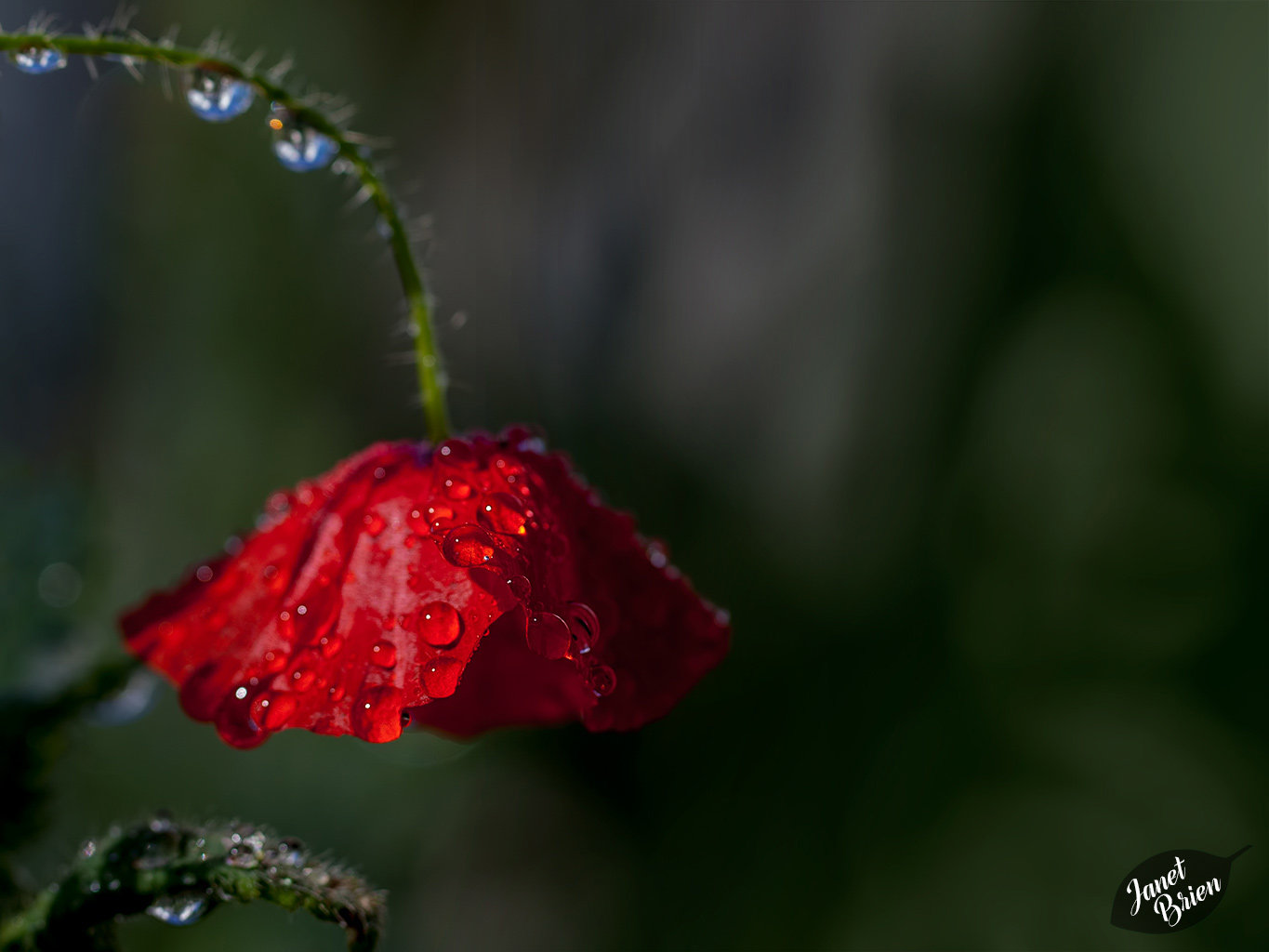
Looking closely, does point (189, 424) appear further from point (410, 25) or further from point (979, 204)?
point (979, 204)

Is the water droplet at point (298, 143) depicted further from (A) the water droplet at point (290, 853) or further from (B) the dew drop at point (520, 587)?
(A) the water droplet at point (290, 853)

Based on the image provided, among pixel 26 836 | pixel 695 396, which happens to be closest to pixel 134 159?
pixel 695 396

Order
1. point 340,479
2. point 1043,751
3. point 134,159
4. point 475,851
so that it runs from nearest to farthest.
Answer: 1. point 340,479
2. point 1043,751
3. point 475,851
4. point 134,159

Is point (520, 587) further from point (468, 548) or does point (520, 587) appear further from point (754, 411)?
point (754, 411)

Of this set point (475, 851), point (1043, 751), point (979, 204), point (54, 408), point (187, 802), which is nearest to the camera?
point (1043, 751)

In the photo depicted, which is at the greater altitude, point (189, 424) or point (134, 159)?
point (134, 159)

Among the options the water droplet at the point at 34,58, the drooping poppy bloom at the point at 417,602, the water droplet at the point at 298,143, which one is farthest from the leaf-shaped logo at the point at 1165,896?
the water droplet at the point at 34,58

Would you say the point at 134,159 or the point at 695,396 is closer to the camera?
the point at 695,396

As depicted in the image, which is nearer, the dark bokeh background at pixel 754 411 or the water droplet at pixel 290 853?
the water droplet at pixel 290 853
